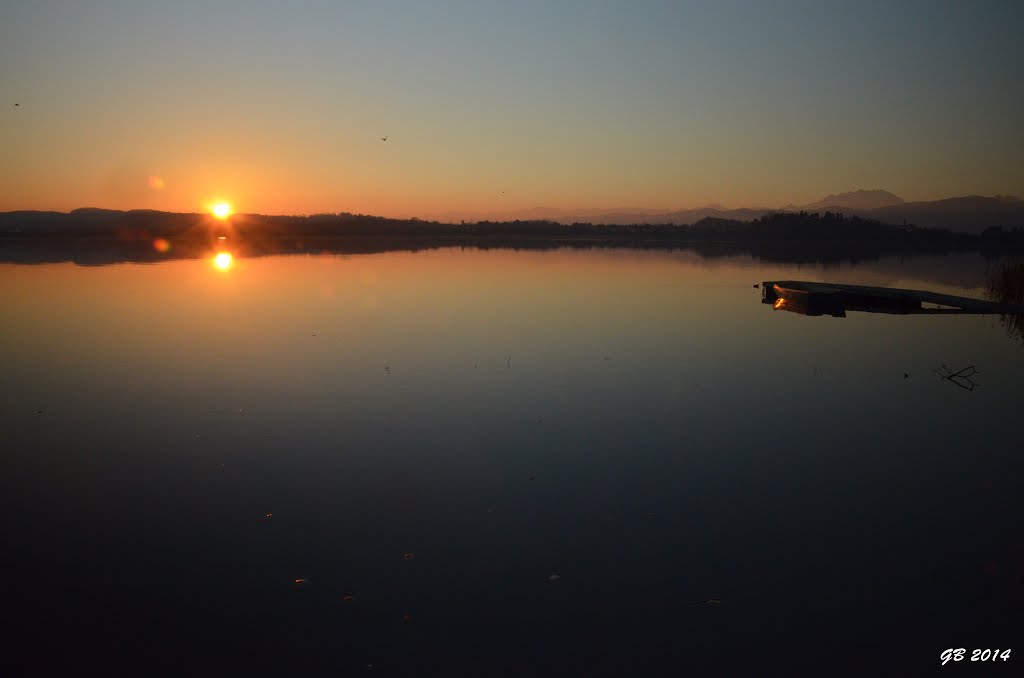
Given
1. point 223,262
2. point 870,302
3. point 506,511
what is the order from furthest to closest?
point 223,262
point 870,302
point 506,511

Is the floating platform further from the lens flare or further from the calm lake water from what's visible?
the lens flare

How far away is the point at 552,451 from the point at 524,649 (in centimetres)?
479

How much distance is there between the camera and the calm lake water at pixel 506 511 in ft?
18.3

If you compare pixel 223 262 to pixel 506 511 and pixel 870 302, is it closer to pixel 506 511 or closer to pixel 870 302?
pixel 870 302

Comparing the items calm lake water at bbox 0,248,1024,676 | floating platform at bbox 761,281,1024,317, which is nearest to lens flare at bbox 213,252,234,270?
calm lake water at bbox 0,248,1024,676

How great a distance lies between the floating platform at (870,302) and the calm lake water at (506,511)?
988 cm

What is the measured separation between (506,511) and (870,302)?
27.1 m

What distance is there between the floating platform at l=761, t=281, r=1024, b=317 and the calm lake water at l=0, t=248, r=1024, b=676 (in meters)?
9.88

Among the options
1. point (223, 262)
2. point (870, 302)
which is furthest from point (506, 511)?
point (223, 262)

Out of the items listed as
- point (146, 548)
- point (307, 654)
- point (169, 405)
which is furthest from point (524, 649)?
point (169, 405)

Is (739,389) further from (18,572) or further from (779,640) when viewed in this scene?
(18,572)

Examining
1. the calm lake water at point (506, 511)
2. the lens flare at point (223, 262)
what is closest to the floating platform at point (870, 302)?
the calm lake water at point (506, 511)

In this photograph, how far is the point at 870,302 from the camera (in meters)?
29.4

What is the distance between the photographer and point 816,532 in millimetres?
7438
